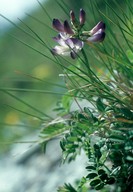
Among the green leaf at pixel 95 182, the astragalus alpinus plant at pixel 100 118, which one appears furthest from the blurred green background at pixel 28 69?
the green leaf at pixel 95 182

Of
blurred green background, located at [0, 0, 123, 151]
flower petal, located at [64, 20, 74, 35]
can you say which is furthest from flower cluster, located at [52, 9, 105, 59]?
blurred green background, located at [0, 0, 123, 151]

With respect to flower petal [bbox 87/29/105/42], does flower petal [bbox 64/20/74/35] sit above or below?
above

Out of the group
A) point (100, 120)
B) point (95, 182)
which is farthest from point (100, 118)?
point (95, 182)

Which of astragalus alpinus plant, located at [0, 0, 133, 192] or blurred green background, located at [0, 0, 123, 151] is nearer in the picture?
astragalus alpinus plant, located at [0, 0, 133, 192]

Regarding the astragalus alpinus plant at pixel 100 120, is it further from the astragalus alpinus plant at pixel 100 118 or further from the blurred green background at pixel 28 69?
the blurred green background at pixel 28 69

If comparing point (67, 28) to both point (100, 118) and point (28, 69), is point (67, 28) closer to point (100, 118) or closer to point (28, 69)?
point (100, 118)

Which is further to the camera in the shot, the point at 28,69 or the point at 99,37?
the point at 28,69

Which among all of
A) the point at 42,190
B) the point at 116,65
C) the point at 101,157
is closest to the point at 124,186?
the point at 101,157

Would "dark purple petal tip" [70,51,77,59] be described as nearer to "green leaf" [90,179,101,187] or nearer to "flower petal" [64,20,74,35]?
"flower petal" [64,20,74,35]
